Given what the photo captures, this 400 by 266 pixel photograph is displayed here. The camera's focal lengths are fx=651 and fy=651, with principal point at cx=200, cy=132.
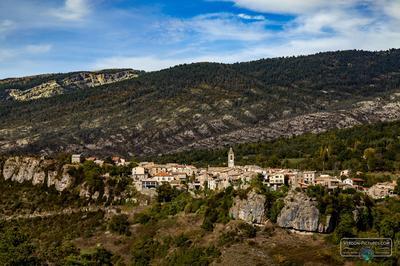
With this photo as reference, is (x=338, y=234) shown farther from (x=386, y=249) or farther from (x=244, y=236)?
(x=244, y=236)

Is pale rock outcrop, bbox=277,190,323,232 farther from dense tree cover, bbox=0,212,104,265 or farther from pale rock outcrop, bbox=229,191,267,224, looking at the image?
dense tree cover, bbox=0,212,104,265

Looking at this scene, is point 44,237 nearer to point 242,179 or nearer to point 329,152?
point 242,179

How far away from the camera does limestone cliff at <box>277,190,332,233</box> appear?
85062 millimetres

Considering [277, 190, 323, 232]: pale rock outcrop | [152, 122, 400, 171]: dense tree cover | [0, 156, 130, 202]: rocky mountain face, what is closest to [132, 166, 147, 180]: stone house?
[0, 156, 130, 202]: rocky mountain face

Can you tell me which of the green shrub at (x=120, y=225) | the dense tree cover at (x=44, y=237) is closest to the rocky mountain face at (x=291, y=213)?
the green shrub at (x=120, y=225)

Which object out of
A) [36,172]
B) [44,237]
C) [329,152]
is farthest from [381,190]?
[36,172]

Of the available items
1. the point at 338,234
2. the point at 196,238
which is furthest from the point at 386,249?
the point at 196,238

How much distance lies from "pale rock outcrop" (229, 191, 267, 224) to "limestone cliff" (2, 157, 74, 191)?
145 ft

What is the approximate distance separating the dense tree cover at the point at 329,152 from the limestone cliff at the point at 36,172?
1402 inches

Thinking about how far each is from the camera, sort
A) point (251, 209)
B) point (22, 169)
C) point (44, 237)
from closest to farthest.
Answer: point (251, 209)
point (44, 237)
point (22, 169)

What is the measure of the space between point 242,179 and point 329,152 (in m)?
37.0

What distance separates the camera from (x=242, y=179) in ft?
338

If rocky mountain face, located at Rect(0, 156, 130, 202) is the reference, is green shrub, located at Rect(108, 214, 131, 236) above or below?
below

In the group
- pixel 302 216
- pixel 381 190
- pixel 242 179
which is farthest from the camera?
→ pixel 242 179
